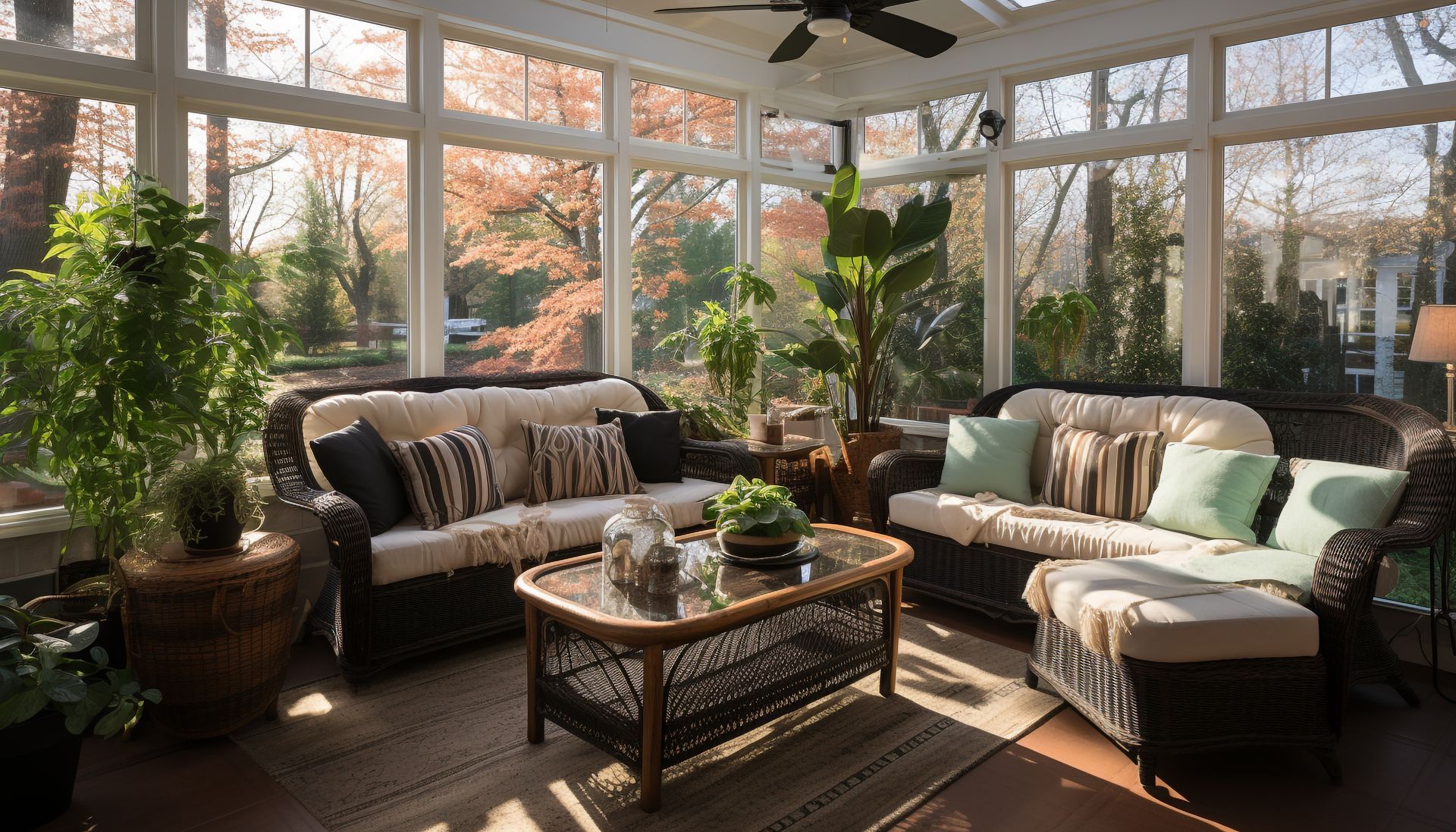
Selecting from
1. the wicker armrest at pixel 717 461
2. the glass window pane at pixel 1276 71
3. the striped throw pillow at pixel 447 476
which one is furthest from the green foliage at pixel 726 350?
the glass window pane at pixel 1276 71

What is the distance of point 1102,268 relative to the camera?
4.90 m

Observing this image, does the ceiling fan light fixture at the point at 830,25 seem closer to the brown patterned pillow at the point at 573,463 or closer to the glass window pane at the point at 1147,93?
the brown patterned pillow at the point at 573,463

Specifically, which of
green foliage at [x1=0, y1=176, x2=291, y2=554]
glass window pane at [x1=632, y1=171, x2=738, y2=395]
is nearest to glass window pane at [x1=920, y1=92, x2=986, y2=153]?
glass window pane at [x1=632, y1=171, x2=738, y2=395]

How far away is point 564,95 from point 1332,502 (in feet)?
13.4

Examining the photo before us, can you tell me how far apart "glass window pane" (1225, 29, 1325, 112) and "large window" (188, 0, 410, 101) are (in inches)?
158

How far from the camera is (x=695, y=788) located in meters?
2.63

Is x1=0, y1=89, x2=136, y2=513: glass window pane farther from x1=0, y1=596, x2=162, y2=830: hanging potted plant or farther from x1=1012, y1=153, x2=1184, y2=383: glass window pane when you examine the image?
x1=1012, y1=153, x2=1184, y2=383: glass window pane

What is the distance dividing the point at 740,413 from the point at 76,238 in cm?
349

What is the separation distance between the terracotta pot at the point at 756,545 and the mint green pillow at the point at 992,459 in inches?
64.4

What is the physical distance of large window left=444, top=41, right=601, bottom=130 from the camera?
468 centimetres

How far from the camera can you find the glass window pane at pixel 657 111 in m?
5.41

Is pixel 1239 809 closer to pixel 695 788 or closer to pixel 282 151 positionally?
pixel 695 788

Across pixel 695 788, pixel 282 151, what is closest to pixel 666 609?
pixel 695 788

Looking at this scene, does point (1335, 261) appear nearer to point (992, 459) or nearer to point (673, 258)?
point (992, 459)
